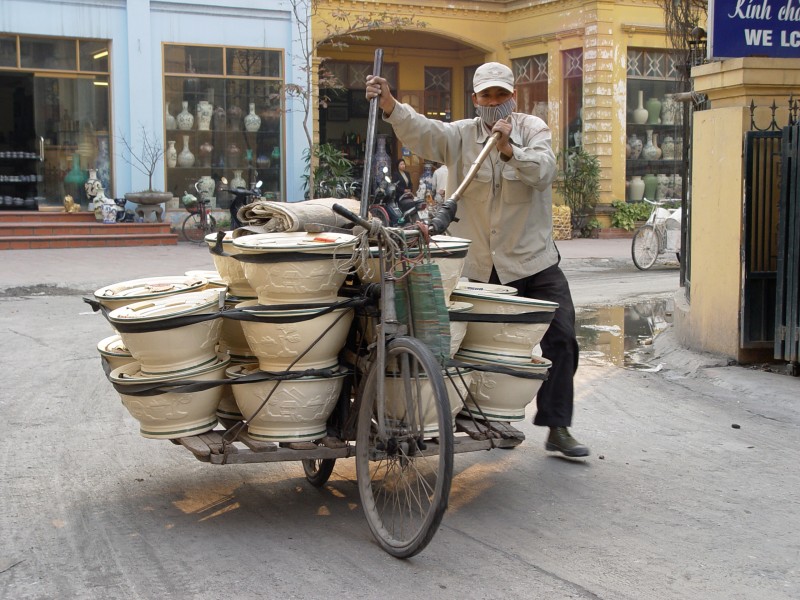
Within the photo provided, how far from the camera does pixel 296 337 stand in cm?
434

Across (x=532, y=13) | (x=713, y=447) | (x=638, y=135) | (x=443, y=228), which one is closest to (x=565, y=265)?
(x=638, y=135)

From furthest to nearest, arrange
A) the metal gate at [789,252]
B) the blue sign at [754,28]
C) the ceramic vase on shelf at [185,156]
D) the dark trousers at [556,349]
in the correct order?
the ceramic vase on shelf at [185,156]
the blue sign at [754,28]
the metal gate at [789,252]
the dark trousers at [556,349]

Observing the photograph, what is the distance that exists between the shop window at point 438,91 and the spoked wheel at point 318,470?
74.7 ft

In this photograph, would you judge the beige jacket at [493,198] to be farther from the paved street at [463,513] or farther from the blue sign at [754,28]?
the blue sign at [754,28]

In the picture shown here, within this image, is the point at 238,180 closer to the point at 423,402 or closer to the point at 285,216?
the point at 285,216

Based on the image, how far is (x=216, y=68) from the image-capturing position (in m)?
21.3

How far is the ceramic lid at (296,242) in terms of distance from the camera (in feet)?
13.9

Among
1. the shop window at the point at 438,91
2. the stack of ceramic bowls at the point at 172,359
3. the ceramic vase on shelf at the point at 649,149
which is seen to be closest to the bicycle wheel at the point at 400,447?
the stack of ceramic bowls at the point at 172,359

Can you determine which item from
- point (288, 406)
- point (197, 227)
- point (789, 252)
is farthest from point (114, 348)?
point (197, 227)

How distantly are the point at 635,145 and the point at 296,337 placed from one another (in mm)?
20528

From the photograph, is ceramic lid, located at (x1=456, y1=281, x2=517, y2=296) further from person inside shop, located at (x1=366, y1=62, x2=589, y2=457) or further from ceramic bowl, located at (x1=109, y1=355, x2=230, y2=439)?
ceramic bowl, located at (x1=109, y1=355, x2=230, y2=439)

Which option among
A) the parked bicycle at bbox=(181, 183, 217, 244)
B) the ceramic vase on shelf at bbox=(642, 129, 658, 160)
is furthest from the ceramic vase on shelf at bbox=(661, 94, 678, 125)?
the parked bicycle at bbox=(181, 183, 217, 244)

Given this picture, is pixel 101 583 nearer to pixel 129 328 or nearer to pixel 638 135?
pixel 129 328

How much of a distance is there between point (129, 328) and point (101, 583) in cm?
103
